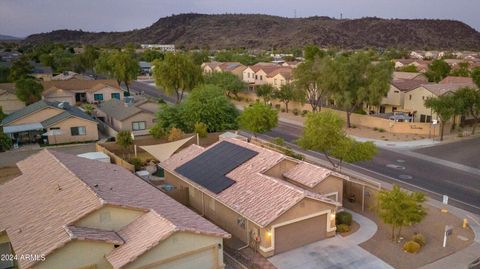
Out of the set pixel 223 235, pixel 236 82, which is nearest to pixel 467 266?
pixel 223 235

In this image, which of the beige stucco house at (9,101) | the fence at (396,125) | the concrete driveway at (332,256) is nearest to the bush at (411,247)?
the concrete driveway at (332,256)

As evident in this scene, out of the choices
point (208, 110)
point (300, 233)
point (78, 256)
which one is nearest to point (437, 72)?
point (208, 110)

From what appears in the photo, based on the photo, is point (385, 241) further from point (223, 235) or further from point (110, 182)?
point (110, 182)

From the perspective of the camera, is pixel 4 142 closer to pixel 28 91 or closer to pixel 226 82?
pixel 28 91

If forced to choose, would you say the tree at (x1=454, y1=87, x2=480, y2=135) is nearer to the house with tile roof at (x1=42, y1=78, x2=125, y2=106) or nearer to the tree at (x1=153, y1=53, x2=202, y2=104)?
the tree at (x1=153, y1=53, x2=202, y2=104)

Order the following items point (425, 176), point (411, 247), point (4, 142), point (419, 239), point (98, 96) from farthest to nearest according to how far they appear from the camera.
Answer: point (98, 96) → point (4, 142) → point (425, 176) → point (419, 239) → point (411, 247)

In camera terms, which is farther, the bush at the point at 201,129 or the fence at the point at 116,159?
the bush at the point at 201,129

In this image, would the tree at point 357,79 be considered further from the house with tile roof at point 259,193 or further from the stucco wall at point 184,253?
the stucco wall at point 184,253
